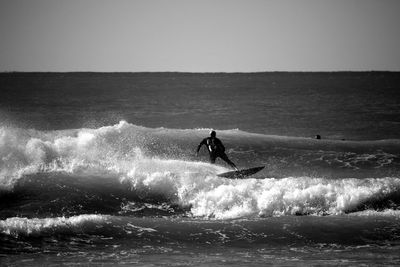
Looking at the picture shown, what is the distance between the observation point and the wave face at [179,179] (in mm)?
15703

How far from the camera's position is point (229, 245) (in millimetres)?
12234

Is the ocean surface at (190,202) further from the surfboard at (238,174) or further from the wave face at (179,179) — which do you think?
the surfboard at (238,174)

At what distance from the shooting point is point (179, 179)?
17.8m

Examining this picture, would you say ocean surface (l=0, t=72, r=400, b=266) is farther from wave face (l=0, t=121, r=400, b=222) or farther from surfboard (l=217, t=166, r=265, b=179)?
surfboard (l=217, t=166, r=265, b=179)

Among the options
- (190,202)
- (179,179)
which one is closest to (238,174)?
(179,179)

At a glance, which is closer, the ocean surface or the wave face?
the ocean surface

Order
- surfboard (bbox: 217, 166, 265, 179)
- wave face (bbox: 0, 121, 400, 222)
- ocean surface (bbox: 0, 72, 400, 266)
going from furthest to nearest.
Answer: surfboard (bbox: 217, 166, 265, 179) < wave face (bbox: 0, 121, 400, 222) < ocean surface (bbox: 0, 72, 400, 266)

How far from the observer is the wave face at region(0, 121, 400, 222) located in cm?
1570

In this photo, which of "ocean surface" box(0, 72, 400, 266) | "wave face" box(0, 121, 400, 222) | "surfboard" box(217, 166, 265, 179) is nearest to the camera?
"ocean surface" box(0, 72, 400, 266)

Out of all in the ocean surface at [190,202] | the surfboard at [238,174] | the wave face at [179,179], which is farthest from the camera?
the surfboard at [238,174]

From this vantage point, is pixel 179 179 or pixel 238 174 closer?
pixel 179 179

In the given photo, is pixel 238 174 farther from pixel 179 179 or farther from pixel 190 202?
pixel 190 202

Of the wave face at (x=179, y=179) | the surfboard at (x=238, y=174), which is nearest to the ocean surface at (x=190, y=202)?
the wave face at (x=179, y=179)

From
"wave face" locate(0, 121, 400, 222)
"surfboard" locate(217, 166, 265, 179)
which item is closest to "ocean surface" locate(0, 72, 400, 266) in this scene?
"wave face" locate(0, 121, 400, 222)
